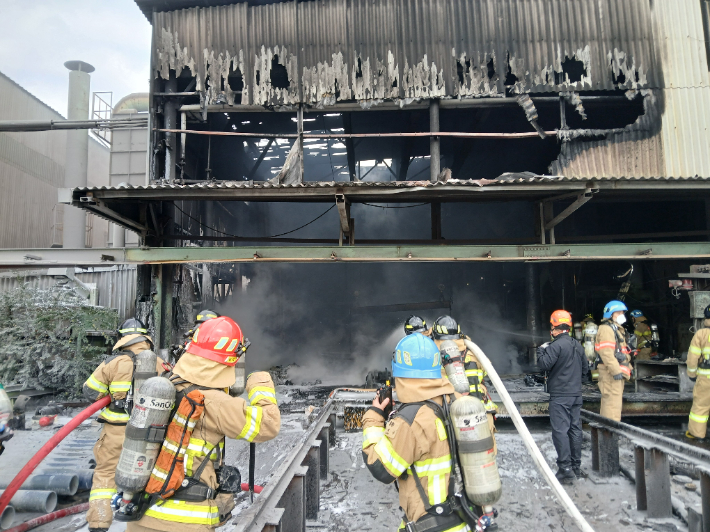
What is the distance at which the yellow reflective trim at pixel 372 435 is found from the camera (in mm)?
2402

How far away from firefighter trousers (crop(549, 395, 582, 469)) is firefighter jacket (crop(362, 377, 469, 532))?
311cm

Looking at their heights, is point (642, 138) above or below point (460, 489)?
above

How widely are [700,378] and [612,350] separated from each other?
1417 millimetres

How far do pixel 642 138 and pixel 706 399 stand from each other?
4912 mm

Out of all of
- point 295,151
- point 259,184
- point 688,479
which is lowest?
point 688,479

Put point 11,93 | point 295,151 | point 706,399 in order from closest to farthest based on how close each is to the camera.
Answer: point 706,399 < point 295,151 < point 11,93

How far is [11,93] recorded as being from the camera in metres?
19.4

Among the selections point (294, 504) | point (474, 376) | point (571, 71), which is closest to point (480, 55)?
point (571, 71)

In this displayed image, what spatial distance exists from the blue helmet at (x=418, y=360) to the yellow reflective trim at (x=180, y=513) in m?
1.43

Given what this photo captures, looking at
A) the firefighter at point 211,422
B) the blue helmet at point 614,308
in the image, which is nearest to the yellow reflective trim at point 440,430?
the firefighter at point 211,422

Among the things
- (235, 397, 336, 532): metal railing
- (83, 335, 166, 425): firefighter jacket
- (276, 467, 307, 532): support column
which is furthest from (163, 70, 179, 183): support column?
(276, 467, 307, 532): support column

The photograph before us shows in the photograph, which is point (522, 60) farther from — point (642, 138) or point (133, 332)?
point (133, 332)

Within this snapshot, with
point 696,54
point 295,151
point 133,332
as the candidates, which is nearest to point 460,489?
point 133,332

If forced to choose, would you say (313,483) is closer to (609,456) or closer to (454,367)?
(454,367)
